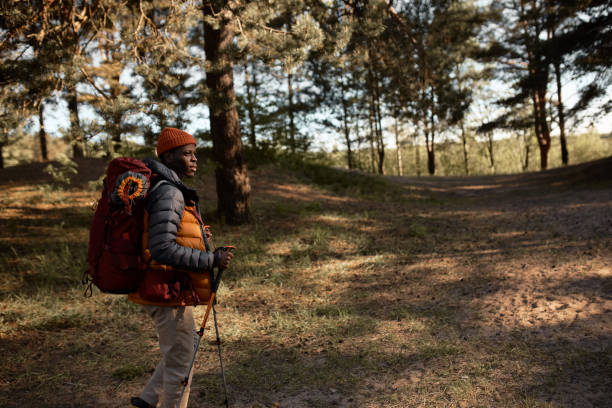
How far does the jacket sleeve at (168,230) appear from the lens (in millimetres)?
2150

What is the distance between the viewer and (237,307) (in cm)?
543

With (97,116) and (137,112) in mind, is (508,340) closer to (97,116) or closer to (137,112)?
(137,112)

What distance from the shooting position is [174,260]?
86.0 inches

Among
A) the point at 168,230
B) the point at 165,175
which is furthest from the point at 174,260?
the point at 165,175

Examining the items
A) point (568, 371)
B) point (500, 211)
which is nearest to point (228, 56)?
point (568, 371)

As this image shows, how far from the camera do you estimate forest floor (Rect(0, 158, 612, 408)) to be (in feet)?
11.3

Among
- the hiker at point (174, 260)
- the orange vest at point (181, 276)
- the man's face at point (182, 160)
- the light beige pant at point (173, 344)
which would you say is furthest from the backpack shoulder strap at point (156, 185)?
the light beige pant at point (173, 344)

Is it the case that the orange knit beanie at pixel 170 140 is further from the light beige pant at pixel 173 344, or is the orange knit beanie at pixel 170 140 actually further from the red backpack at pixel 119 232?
the light beige pant at pixel 173 344

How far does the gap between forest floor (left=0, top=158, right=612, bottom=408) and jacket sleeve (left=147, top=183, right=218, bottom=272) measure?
1.80 meters

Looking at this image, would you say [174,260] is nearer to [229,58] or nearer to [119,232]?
[119,232]

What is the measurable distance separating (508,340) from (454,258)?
2969 millimetres

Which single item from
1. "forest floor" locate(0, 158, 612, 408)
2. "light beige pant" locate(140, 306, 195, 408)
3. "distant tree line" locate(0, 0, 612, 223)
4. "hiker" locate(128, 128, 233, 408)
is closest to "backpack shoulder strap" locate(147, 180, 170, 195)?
"hiker" locate(128, 128, 233, 408)

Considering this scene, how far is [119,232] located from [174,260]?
14.4 inches

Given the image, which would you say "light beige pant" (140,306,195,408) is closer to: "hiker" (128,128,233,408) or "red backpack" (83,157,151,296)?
"hiker" (128,128,233,408)
